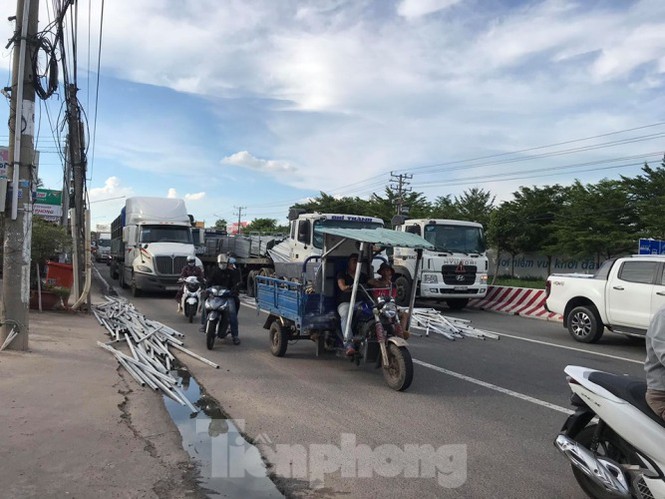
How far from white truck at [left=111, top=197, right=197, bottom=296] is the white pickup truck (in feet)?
34.4

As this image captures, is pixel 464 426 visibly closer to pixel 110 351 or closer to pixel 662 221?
pixel 110 351

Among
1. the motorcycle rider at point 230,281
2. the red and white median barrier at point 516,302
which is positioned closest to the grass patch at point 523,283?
the red and white median barrier at point 516,302

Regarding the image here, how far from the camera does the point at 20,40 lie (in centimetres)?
800

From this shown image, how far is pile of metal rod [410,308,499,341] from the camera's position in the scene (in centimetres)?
1124

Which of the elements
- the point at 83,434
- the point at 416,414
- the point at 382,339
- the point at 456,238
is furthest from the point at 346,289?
the point at 456,238

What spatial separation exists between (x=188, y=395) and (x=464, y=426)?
3.26 metres

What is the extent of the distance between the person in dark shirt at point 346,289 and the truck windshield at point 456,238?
27.0 ft

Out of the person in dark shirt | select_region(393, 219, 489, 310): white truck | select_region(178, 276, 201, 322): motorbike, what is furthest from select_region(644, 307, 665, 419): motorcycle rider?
select_region(393, 219, 489, 310): white truck

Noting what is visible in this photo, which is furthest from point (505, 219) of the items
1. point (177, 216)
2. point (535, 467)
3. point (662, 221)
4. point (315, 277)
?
point (535, 467)

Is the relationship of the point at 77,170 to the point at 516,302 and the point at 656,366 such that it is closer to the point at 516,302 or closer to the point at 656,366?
the point at 516,302

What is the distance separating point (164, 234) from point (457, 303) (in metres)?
10.5

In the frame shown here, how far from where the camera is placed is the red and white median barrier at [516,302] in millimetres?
16016

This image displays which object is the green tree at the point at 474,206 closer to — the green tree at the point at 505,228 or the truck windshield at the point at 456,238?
the green tree at the point at 505,228

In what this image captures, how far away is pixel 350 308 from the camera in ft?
24.1
